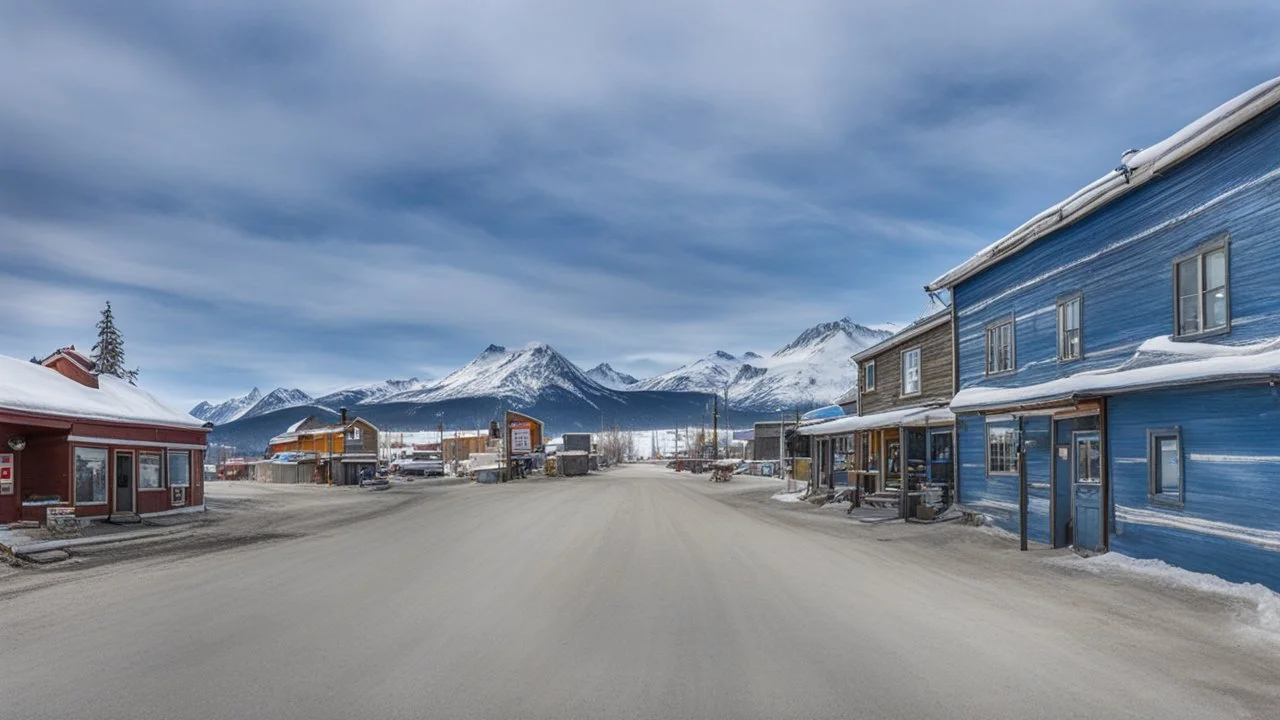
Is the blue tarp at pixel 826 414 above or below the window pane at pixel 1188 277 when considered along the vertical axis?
below

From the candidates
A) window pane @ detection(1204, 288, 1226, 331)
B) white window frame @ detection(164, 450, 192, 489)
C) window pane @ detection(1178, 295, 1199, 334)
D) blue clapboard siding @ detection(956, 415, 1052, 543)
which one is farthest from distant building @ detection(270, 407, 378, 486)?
window pane @ detection(1204, 288, 1226, 331)

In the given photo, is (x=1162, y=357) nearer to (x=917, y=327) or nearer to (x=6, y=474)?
(x=917, y=327)

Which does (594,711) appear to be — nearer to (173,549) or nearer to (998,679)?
(998,679)

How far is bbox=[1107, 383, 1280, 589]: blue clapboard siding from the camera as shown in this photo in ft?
38.1

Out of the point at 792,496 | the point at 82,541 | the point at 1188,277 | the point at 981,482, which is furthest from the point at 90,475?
the point at 1188,277

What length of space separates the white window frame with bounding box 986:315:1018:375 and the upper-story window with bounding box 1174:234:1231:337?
6.31m

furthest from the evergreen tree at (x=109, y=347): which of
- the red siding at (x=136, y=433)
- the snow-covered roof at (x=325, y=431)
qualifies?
the red siding at (x=136, y=433)

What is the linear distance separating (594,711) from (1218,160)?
13.2m

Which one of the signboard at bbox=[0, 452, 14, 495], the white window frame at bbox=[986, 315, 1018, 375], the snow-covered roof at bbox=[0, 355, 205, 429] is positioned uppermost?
the white window frame at bbox=[986, 315, 1018, 375]

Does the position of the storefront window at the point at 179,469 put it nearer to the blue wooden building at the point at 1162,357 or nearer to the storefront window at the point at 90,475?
the storefront window at the point at 90,475

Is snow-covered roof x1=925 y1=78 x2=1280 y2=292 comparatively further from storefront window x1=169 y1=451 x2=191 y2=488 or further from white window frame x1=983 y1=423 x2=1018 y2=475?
storefront window x1=169 y1=451 x2=191 y2=488

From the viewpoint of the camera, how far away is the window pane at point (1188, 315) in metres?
14.0

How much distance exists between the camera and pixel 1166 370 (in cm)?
1295

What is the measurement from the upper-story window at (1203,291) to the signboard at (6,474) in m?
26.3
